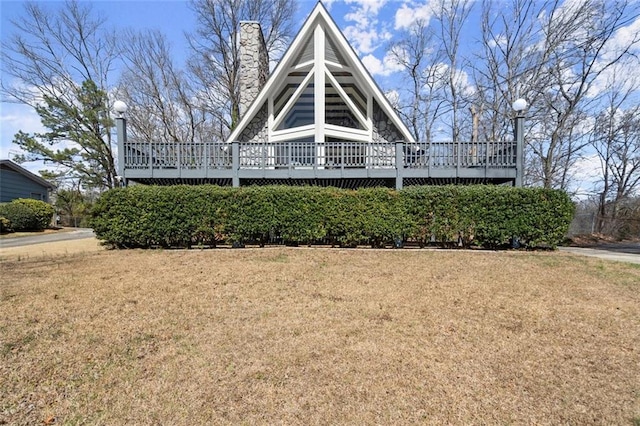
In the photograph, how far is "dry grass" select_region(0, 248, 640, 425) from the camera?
7.36 feet

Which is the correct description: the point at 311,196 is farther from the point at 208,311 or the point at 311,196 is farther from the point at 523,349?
the point at 523,349

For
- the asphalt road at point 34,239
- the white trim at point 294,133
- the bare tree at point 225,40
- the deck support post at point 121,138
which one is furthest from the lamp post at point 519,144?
the asphalt road at point 34,239

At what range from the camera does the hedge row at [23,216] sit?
51.2ft

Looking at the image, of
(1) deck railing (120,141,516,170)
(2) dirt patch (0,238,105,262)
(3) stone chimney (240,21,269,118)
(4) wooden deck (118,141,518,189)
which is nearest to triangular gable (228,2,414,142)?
(1) deck railing (120,141,516,170)

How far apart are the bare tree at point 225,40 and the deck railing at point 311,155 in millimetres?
11711

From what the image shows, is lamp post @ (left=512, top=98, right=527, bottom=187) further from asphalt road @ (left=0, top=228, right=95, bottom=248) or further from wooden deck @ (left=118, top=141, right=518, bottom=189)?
asphalt road @ (left=0, top=228, right=95, bottom=248)

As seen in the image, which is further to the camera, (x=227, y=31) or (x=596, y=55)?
(x=227, y=31)

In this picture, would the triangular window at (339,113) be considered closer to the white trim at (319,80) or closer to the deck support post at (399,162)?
the white trim at (319,80)

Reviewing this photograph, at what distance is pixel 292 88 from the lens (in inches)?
523

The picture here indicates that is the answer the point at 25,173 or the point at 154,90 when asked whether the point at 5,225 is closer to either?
the point at 25,173

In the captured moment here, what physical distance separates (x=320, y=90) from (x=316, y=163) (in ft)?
11.0

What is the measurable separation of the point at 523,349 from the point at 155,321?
4.38 m

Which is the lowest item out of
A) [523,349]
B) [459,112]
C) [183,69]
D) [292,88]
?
[523,349]

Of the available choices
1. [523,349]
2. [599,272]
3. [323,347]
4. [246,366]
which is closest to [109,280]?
[246,366]
